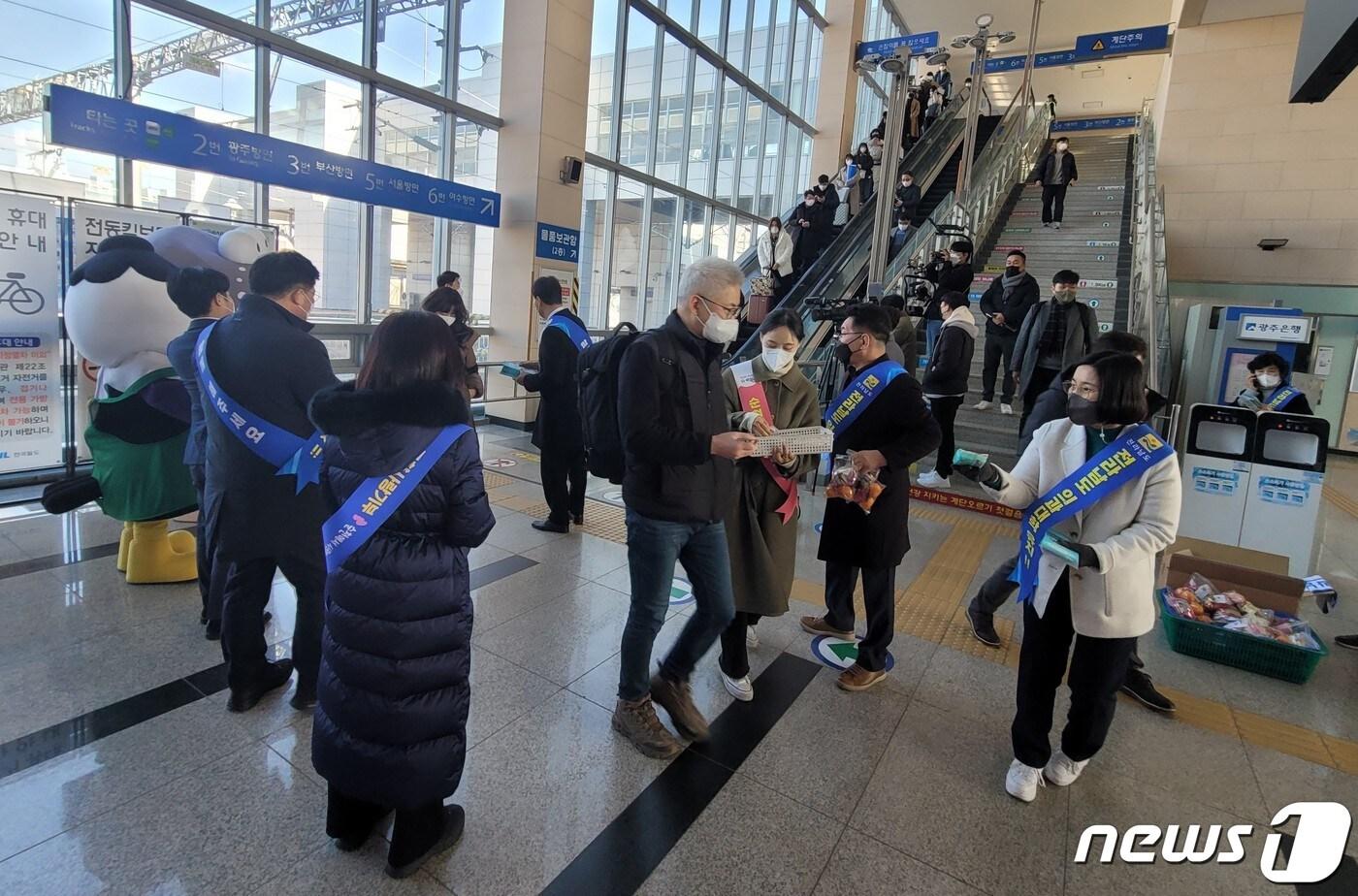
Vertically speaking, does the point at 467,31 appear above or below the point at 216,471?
above

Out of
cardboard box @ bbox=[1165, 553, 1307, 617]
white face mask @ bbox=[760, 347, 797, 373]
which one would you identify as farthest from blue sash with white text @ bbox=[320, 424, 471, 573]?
cardboard box @ bbox=[1165, 553, 1307, 617]

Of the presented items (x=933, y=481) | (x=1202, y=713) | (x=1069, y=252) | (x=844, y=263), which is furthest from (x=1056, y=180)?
(x=1202, y=713)

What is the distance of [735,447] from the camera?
2.05 metres

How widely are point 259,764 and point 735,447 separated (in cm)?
177

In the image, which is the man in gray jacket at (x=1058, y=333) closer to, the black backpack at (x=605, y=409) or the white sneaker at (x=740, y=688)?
the white sneaker at (x=740, y=688)

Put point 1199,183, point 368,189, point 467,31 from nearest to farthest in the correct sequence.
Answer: point 368,189 < point 467,31 < point 1199,183

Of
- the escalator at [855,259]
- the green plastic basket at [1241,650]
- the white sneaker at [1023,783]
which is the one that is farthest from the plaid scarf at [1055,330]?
the white sneaker at [1023,783]

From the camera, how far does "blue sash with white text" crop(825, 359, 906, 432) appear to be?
2.65 metres

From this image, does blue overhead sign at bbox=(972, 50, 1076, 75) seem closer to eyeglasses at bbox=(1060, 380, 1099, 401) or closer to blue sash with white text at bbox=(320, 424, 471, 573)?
eyeglasses at bbox=(1060, 380, 1099, 401)

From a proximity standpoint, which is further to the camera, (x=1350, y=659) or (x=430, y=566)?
(x=1350, y=659)

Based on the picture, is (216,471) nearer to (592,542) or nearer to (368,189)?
(592,542)

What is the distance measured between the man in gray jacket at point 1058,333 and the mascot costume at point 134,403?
214 inches

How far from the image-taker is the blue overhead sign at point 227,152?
4391mm

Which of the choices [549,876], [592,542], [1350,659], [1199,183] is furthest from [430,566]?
[1199,183]
